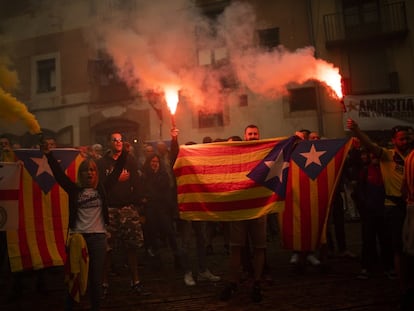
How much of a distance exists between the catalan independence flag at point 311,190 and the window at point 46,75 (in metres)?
16.1

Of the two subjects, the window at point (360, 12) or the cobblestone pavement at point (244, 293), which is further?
the window at point (360, 12)

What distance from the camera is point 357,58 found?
15602mm

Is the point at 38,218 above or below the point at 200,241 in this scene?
above

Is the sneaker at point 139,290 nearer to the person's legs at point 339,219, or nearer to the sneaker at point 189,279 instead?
the sneaker at point 189,279

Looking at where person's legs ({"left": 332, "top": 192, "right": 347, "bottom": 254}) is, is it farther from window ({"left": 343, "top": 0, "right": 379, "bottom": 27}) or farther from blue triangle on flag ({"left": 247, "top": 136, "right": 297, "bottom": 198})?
window ({"left": 343, "top": 0, "right": 379, "bottom": 27})

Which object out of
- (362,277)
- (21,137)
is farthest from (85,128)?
(362,277)

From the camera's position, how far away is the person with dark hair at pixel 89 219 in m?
3.50

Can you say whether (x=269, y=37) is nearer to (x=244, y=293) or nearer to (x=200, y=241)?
(x=200, y=241)

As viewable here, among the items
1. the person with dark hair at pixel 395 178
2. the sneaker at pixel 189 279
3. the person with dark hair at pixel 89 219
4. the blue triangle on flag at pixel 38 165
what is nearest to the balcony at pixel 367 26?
the person with dark hair at pixel 395 178

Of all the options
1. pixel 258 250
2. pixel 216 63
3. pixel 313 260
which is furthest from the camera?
pixel 216 63

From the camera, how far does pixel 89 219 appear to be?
3580 millimetres

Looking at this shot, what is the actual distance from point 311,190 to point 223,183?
1337mm

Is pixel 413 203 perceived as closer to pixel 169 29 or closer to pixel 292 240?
pixel 292 240

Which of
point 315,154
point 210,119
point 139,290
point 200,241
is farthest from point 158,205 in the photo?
point 210,119
